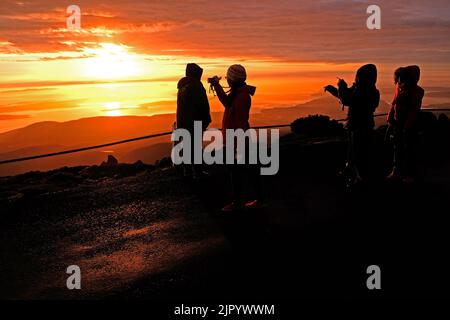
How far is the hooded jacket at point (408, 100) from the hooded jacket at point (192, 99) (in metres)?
3.37

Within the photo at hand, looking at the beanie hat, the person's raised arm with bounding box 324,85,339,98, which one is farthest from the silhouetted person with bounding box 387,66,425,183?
the beanie hat

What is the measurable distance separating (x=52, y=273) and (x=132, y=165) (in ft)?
23.7

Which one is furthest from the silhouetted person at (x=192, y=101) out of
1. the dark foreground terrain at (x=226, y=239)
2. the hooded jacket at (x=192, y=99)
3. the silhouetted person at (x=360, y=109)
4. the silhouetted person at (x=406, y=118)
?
the silhouetted person at (x=406, y=118)

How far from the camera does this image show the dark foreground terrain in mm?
5805

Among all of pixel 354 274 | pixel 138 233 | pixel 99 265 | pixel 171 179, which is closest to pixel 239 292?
pixel 354 274

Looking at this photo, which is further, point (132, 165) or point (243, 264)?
point (132, 165)

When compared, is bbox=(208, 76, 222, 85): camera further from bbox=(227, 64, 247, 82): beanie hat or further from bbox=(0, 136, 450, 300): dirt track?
bbox=(0, 136, 450, 300): dirt track

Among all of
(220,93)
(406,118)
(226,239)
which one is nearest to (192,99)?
(220,93)

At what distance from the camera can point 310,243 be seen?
675 cm

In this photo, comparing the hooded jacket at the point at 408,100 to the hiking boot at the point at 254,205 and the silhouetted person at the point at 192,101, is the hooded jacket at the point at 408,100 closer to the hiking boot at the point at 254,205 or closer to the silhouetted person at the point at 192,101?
the hiking boot at the point at 254,205

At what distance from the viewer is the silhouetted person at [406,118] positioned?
30.1 ft

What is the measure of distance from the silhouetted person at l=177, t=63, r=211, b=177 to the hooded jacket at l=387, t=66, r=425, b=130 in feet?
11.1

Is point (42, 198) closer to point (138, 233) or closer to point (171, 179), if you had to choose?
point (171, 179)

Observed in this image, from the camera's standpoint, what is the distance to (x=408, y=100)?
364 inches
